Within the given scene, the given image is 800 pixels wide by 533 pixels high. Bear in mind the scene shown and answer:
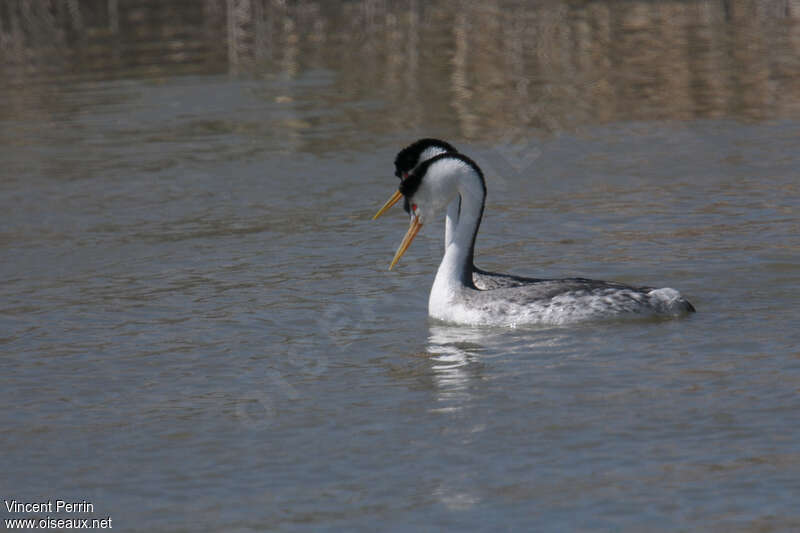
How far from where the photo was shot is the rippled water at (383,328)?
7770mm

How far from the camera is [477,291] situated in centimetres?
1149

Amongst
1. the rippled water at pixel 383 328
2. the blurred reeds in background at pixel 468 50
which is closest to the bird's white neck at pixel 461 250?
the rippled water at pixel 383 328

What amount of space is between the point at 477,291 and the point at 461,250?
0.43 meters

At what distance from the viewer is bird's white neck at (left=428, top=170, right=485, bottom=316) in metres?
11.5

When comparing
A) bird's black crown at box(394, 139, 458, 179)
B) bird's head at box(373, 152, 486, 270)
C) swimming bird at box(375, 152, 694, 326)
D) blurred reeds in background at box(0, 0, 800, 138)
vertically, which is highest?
bird's black crown at box(394, 139, 458, 179)

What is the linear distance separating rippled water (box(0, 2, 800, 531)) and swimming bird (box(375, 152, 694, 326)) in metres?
0.15

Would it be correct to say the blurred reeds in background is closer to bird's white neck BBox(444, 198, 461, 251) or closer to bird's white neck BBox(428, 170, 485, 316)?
bird's white neck BBox(444, 198, 461, 251)

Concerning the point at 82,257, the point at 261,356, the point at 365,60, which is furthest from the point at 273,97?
the point at 261,356

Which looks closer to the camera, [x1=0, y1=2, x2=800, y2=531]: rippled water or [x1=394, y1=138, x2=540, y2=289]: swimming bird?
[x1=0, y1=2, x2=800, y2=531]: rippled water

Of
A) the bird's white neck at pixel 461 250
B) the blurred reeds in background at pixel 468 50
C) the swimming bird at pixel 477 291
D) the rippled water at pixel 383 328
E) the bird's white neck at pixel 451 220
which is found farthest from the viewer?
the blurred reeds in background at pixel 468 50

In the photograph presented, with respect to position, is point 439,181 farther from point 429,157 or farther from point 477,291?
point 477,291

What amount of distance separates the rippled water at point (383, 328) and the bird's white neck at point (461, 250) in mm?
320

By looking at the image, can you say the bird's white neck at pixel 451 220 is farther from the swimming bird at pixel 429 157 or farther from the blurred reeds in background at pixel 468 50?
the blurred reeds in background at pixel 468 50

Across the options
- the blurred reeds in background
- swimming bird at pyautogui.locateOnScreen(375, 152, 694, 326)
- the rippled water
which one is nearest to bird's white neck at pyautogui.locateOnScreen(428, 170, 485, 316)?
swimming bird at pyautogui.locateOnScreen(375, 152, 694, 326)
